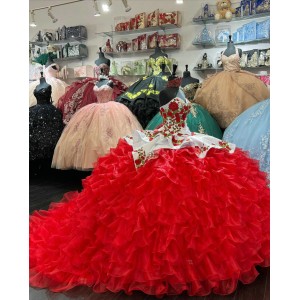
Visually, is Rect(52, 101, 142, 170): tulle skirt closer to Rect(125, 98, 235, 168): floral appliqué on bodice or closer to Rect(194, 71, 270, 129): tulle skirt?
Rect(194, 71, 270, 129): tulle skirt

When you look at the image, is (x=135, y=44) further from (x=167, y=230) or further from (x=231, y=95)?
(x=167, y=230)

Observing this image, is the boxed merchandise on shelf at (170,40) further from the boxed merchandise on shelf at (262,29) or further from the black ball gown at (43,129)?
the black ball gown at (43,129)

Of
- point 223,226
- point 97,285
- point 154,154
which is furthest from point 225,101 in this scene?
point 97,285

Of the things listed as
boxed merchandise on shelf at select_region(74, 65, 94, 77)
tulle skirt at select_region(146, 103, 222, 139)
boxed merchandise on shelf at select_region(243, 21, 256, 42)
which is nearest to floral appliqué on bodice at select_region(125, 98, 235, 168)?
tulle skirt at select_region(146, 103, 222, 139)

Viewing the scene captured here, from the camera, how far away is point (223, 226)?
159 cm

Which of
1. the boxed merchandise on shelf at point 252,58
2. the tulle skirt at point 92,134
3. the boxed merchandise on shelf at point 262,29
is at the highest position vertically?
the boxed merchandise on shelf at point 262,29

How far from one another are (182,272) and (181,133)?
743 mm

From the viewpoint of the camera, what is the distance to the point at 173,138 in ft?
6.22

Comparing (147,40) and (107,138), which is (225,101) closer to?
(107,138)

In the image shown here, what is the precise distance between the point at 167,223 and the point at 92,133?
1914 mm

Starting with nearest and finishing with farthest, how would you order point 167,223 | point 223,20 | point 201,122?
point 167,223 → point 201,122 → point 223,20

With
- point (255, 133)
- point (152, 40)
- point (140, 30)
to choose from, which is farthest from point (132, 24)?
point (255, 133)

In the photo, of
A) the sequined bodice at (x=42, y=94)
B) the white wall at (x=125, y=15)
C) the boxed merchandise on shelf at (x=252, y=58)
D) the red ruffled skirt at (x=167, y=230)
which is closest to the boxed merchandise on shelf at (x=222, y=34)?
the white wall at (x=125, y=15)

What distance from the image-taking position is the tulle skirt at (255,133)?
2354 mm
